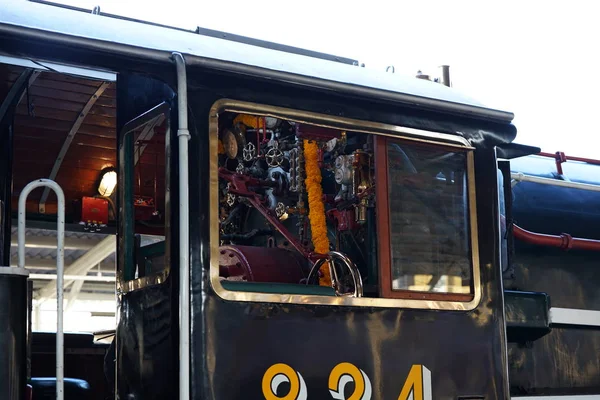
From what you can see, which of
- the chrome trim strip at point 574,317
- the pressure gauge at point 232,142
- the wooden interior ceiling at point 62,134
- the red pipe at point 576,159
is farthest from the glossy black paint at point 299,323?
the red pipe at point 576,159

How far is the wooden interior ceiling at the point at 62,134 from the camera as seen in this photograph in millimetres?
4395

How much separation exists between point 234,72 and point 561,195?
2.96 meters

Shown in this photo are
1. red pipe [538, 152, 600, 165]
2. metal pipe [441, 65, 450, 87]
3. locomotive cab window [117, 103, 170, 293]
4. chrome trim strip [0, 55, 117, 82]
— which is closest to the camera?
chrome trim strip [0, 55, 117, 82]

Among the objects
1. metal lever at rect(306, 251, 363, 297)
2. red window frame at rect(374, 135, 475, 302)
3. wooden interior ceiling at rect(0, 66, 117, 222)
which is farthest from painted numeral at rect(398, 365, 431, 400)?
wooden interior ceiling at rect(0, 66, 117, 222)

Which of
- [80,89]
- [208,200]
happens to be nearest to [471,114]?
[208,200]

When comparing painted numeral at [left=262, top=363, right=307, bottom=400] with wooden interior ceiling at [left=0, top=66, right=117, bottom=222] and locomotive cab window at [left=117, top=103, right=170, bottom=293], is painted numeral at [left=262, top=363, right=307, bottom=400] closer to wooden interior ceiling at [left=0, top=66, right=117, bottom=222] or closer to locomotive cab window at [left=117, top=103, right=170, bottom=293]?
locomotive cab window at [left=117, top=103, right=170, bottom=293]

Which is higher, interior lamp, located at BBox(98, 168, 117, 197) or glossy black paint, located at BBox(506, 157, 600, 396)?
interior lamp, located at BBox(98, 168, 117, 197)

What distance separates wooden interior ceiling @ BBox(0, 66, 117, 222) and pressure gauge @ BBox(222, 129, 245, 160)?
2.09 feet

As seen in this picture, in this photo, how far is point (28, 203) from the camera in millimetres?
5070

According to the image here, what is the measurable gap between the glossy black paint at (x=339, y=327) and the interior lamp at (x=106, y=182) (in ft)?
5.90

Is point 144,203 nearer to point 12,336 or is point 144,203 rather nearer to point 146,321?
point 146,321

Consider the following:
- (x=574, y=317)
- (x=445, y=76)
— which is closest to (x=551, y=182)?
(x=574, y=317)

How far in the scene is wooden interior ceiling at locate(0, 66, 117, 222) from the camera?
14.4 ft

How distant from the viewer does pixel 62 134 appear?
4754 mm
